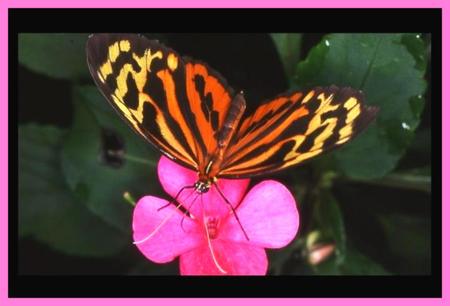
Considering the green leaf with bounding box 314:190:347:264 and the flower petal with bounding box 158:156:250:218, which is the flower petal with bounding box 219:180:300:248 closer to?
the flower petal with bounding box 158:156:250:218

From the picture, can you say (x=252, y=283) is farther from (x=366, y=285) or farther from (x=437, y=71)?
(x=437, y=71)

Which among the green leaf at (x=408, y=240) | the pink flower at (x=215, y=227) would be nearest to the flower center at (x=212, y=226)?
the pink flower at (x=215, y=227)

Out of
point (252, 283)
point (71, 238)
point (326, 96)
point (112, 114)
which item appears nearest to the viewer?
point (326, 96)

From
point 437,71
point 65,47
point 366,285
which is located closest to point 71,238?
point 65,47

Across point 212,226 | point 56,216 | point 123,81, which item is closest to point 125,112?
point 123,81

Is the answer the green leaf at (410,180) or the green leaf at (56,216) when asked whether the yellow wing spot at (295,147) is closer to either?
the green leaf at (410,180)

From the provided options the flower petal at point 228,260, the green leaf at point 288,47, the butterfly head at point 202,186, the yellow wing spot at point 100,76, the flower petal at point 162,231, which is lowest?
the flower petal at point 228,260

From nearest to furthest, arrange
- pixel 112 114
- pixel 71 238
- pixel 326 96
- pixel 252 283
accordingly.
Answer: pixel 326 96
pixel 252 283
pixel 112 114
pixel 71 238
